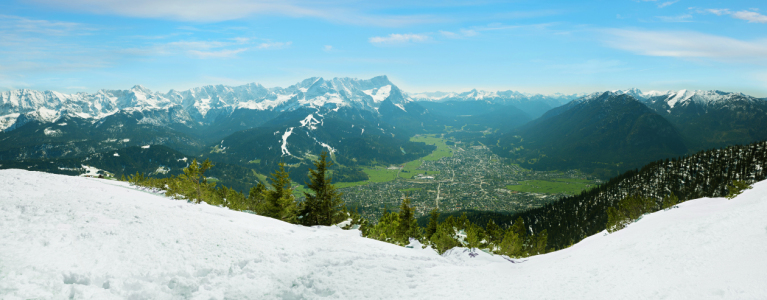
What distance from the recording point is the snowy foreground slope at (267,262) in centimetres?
1098

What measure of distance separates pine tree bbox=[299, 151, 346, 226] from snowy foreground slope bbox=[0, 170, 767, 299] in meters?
13.8

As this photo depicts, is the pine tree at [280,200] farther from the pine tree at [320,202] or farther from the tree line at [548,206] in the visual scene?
the pine tree at [320,202]

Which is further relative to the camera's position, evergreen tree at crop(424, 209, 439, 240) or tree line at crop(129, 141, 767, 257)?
evergreen tree at crop(424, 209, 439, 240)

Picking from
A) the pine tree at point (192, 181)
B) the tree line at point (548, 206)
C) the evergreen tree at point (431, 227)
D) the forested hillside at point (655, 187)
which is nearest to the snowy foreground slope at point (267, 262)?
the tree line at point (548, 206)

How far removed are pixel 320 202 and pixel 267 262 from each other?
61.4 ft

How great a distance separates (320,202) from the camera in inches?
1344

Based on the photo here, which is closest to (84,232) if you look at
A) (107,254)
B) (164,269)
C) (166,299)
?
(107,254)

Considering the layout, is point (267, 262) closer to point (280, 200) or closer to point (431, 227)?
point (280, 200)

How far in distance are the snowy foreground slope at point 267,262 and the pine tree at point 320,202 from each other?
13752 millimetres

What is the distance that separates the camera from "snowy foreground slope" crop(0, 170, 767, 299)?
10984 millimetres

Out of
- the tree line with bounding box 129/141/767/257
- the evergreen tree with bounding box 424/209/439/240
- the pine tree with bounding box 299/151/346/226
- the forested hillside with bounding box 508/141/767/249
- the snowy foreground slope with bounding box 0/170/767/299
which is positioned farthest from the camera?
the forested hillside with bounding box 508/141/767/249

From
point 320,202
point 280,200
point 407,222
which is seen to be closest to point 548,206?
point 407,222

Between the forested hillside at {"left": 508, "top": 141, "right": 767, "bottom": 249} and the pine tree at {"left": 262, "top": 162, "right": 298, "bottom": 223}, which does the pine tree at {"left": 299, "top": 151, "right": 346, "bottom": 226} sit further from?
the forested hillside at {"left": 508, "top": 141, "right": 767, "bottom": 249}

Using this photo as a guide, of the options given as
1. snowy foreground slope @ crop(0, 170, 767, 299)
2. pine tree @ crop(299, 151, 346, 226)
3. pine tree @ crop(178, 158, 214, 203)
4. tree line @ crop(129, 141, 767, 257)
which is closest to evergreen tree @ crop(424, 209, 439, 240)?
tree line @ crop(129, 141, 767, 257)
